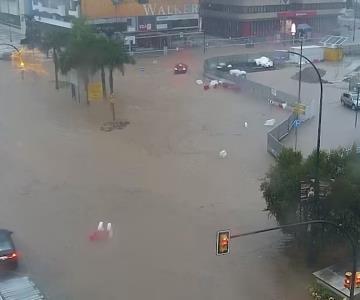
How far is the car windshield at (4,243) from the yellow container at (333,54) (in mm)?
36102

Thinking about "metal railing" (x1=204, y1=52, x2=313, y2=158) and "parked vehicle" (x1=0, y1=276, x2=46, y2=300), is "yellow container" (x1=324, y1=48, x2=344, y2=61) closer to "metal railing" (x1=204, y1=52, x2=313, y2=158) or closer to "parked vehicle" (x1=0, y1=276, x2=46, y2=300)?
"metal railing" (x1=204, y1=52, x2=313, y2=158)

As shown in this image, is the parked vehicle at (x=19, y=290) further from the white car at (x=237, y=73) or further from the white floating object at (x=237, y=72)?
the white floating object at (x=237, y=72)

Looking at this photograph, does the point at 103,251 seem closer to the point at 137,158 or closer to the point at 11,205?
the point at 11,205

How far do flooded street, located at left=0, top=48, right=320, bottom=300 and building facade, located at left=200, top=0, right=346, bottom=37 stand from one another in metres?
28.7

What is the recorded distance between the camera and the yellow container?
4591cm

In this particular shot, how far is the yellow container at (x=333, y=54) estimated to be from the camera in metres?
45.9

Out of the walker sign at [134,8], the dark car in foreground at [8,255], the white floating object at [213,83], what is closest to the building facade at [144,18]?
the walker sign at [134,8]

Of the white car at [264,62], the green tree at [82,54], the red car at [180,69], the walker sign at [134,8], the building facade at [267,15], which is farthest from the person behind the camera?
the building facade at [267,15]

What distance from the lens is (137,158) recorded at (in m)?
22.0

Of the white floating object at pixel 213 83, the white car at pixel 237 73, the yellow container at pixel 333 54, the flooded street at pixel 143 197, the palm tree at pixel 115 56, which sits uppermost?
the palm tree at pixel 115 56

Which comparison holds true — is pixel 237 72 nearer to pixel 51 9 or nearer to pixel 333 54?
pixel 333 54

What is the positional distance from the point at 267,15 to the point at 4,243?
49102 mm

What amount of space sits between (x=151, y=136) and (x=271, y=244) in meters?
10.6

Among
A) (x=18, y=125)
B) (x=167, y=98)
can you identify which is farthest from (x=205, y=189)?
(x=167, y=98)
